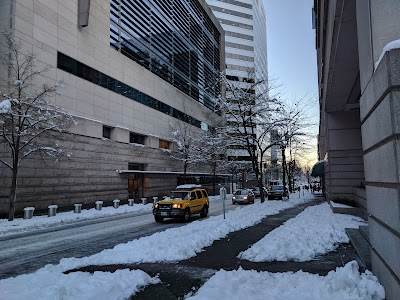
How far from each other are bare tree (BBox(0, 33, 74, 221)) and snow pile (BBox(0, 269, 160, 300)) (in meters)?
14.5

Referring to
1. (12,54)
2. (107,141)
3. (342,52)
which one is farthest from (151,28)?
(342,52)

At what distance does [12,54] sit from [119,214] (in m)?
13.1

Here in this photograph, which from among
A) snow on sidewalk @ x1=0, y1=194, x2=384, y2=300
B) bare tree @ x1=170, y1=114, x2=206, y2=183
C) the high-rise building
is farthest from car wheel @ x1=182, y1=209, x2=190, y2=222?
the high-rise building

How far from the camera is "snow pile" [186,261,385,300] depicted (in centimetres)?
504

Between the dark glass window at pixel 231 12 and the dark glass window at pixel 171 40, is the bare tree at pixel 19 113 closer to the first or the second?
the dark glass window at pixel 171 40

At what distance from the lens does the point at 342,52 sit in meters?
10.9

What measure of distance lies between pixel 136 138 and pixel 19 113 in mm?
17944

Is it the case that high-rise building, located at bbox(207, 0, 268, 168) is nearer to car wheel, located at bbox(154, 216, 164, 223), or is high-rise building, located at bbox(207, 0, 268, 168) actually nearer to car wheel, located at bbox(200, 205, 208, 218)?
car wheel, located at bbox(200, 205, 208, 218)

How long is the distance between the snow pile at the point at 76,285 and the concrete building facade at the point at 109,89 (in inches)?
677

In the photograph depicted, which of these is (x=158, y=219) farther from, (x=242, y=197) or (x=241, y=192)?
(x=241, y=192)

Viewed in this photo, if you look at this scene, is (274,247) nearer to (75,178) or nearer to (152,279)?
(152,279)

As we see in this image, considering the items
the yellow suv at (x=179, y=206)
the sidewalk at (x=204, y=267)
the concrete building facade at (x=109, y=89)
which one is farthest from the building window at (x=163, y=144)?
the sidewalk at (x=204, y=267)

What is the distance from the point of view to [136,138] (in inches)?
1459

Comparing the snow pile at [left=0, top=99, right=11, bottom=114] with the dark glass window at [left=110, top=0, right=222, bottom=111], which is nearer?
the snow pile at [left=0, top=99, right=11, bottom=114]
